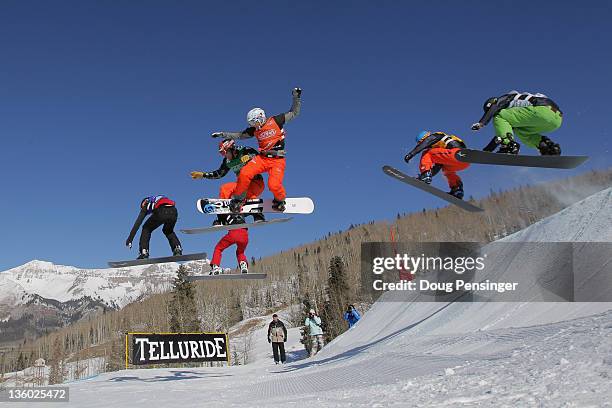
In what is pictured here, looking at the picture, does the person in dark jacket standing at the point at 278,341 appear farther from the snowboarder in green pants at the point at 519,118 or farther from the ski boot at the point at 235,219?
the snowboarder in green pants at the point at 519,118

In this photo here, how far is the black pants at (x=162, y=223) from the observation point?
10789 millimetres

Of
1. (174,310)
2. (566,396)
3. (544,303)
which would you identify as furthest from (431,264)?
(174,310)

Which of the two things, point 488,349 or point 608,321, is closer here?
point 608,321

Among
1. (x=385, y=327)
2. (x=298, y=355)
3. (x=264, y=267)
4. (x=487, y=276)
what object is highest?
(x=264, y=267)

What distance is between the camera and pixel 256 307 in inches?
3775

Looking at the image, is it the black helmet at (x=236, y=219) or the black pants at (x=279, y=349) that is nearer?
the black helmet at (x=236, y=219)

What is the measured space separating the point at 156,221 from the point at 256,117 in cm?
298

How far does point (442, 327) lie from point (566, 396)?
328 inches

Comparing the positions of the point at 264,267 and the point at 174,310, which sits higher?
the point at 264,267

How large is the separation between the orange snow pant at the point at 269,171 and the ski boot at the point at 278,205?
0.21 meters

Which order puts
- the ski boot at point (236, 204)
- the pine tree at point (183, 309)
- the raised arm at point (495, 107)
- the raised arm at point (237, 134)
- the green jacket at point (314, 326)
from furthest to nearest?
1. the pine tree at point (183, 309)
2. the green jacket at point (314, 326)
3. the ski boot at point (236, 204)
4. the raised arm at point (237, 134)
5. the raised arm at point (495, 107)

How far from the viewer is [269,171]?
1010 centimetres

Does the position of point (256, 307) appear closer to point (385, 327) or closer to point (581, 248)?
point (385, 327)

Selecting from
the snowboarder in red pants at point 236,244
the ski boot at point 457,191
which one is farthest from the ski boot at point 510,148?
the snowboarder in red pants at point 236,244
